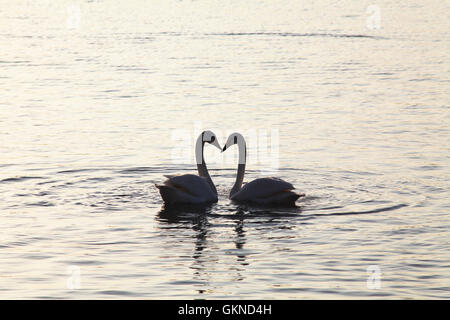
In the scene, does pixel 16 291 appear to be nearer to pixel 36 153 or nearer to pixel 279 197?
pixel 279 197

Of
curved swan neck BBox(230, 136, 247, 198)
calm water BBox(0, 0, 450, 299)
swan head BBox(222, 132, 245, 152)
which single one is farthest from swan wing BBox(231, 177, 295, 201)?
swan head BBox(222, 132, 245, 152)

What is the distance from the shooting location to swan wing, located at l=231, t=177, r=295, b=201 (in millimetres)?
16109

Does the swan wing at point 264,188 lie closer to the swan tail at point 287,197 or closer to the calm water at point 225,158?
the swan tail at point 287,197

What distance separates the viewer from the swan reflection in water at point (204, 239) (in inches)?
480

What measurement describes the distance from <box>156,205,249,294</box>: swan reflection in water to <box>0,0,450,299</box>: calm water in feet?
0.13

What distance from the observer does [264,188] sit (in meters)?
16.2

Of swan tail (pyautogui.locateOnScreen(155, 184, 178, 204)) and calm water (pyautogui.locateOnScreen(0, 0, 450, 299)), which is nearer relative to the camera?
calm water (pyautogui.locateOnScreen(0, 0, 450, 299))

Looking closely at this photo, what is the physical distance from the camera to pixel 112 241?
1395 cm

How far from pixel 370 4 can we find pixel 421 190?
40.8 metres

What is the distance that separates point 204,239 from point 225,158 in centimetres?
709

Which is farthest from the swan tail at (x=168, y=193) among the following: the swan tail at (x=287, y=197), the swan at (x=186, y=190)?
the swan tail at (x=287, y=197)

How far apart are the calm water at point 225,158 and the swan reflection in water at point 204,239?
4 centimetres

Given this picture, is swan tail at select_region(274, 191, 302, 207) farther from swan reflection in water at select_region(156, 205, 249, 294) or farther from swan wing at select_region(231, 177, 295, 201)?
swan reflection in water at select_region(156, 205, 249, 294)

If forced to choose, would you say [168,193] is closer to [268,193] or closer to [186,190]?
[186,190]
